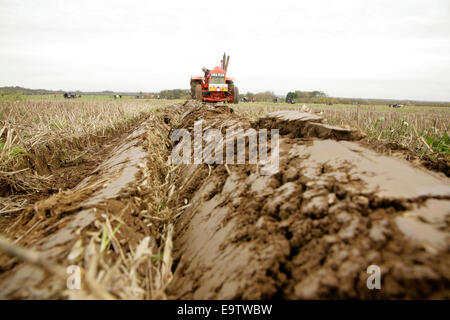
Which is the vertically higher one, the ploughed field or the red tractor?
the red tractor

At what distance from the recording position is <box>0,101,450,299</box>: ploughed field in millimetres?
741

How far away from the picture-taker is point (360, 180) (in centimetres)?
108

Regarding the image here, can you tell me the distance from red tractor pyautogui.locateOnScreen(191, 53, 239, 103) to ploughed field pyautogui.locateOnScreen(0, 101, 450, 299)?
11.0m

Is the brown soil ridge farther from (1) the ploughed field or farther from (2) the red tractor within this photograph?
(2) the red tractor

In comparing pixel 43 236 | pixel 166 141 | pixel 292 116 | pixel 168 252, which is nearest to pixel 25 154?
pixel 166 141

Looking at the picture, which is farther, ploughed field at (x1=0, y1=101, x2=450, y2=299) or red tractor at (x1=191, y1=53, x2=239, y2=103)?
red tractor at (x1=191, y1=53, x2=239, y2=103)

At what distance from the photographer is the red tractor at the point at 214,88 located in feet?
40.2

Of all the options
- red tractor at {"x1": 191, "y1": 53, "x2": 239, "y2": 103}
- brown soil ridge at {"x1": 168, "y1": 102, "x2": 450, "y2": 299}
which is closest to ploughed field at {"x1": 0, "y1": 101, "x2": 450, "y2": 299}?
brown soil ridge at {"x1": 168, "y1": 102, "x2": 450, "y2": 299}

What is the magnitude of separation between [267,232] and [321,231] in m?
0.24

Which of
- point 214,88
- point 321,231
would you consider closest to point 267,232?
point 321,231

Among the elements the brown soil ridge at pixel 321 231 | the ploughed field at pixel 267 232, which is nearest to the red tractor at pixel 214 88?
the ploughed field at pixel 267 232

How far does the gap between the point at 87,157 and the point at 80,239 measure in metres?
3.23

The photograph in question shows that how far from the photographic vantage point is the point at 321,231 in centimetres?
94
